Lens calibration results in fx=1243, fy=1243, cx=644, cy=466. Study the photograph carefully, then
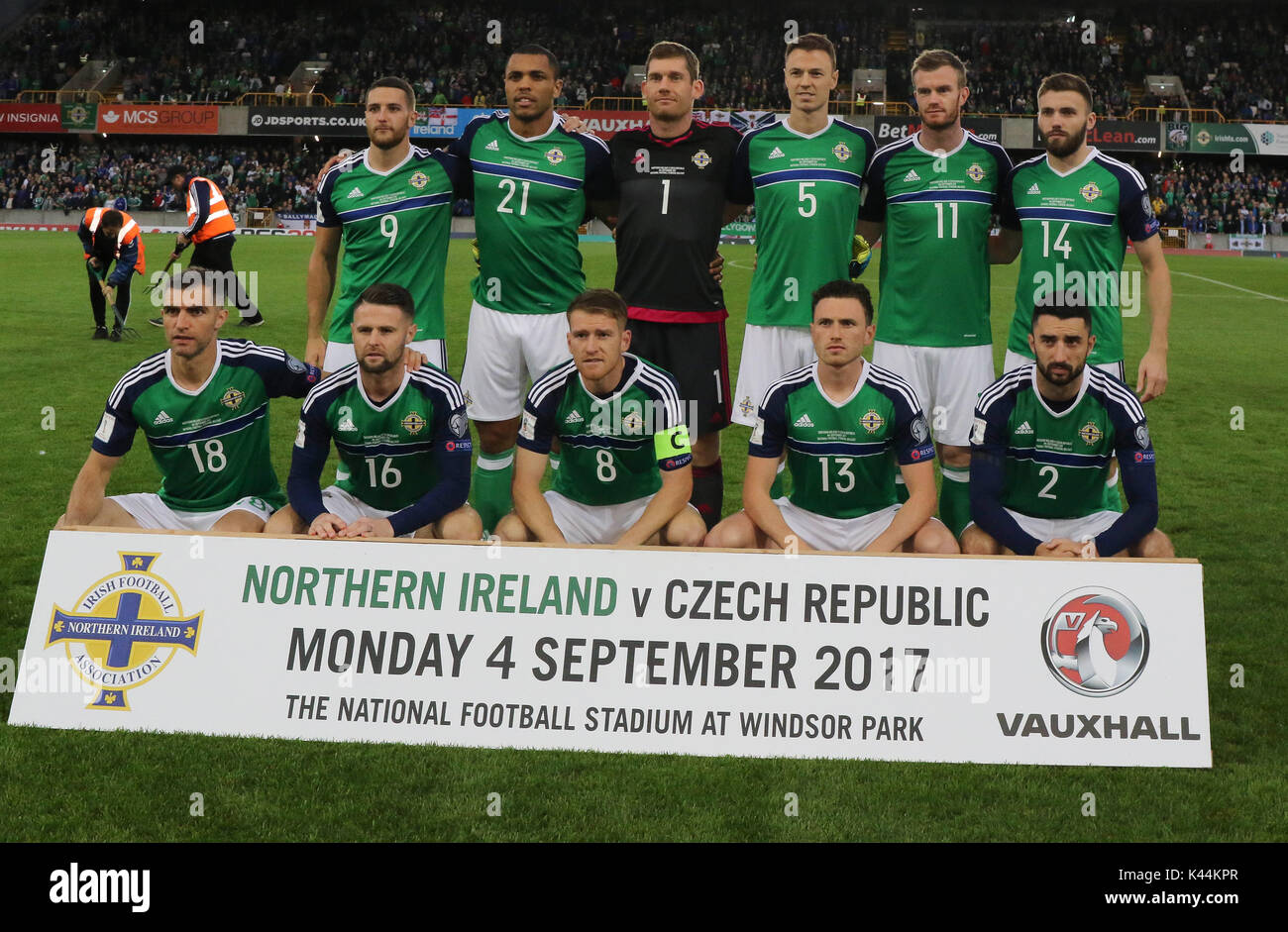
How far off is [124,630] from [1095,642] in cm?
330

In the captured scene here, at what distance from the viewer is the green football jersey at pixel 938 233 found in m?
5.64

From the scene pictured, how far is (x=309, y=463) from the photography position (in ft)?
16.3

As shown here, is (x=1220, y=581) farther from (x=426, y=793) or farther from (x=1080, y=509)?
(x=426, y=793)

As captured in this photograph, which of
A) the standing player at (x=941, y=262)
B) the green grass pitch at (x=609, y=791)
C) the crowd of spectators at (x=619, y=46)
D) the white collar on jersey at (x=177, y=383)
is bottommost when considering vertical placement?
the green grass pitch at (x=609, y=791)

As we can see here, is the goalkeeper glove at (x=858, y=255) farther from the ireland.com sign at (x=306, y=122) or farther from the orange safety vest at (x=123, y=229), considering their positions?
the ireland.com sign at (x=306, y=122)

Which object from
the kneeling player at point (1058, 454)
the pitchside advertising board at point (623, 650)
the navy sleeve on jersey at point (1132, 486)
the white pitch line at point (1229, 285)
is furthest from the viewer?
the white pitch line at point (1229, 285)

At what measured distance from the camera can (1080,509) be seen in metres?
5.13

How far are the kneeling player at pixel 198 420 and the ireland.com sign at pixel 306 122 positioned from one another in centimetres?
4088

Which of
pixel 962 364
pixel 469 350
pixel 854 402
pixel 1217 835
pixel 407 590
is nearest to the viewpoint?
pixel 1217 835

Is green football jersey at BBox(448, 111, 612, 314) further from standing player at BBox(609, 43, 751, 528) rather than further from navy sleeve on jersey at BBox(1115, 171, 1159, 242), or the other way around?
navy sleeve on jersey at BBox(1115, 171, 1159, 242)

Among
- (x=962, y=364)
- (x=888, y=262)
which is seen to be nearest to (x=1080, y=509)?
(x=962, y=364)

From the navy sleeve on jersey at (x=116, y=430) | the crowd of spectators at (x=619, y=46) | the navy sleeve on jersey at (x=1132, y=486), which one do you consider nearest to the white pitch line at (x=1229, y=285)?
the crowd of spectators at (x=619, y=46)

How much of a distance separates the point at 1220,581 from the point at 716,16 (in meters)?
46.6

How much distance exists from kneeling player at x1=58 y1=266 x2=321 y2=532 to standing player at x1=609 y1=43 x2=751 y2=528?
159 centimetres
